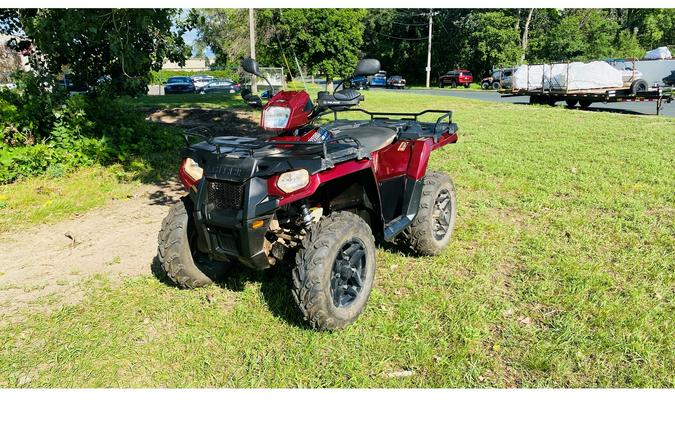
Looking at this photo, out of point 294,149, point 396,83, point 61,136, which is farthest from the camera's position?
point 396,83

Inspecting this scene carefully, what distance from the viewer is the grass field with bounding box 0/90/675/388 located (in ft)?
9.05

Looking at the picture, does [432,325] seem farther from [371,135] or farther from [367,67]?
[367,67]

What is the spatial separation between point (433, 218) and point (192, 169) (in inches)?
85.6

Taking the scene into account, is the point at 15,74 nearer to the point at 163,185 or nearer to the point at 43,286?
the point at 163,185

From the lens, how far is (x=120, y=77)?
8.82 metres

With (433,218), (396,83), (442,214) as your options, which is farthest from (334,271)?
(396,83)

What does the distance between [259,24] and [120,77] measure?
67.3 feet

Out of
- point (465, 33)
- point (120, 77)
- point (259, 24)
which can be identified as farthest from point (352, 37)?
point (465, 33)

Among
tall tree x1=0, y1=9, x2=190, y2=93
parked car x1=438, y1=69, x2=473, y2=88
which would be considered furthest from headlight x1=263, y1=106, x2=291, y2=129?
parked car x1=438, y1=69, x2=473, y2=88

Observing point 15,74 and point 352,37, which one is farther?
point 352,37

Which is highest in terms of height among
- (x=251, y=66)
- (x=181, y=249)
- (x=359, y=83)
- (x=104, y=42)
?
(x=104, y=42)

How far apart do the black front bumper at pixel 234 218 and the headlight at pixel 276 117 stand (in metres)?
0.72

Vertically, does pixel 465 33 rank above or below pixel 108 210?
above

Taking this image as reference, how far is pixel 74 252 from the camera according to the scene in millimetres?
4648
